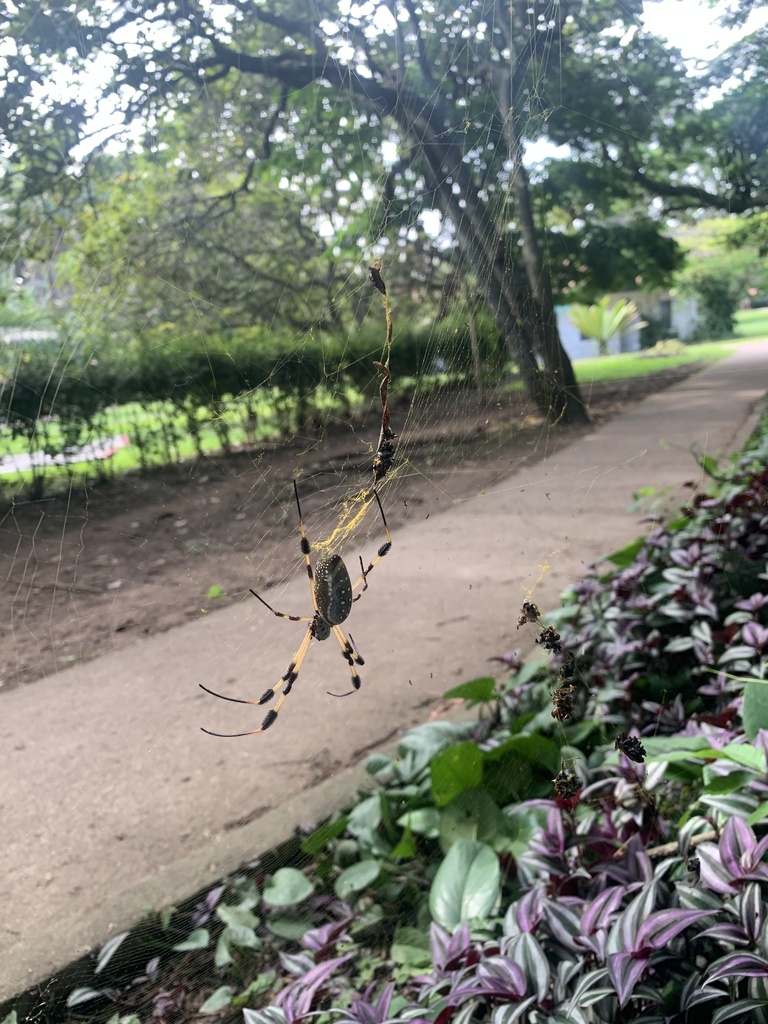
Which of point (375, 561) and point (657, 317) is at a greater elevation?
point (657, 317)

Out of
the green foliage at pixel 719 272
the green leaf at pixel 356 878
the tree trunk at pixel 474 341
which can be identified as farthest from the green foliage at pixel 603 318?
the green leaf at pixel 356 878

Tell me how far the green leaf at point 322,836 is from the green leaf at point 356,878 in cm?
8

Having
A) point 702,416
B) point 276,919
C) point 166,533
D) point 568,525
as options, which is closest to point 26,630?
point 166,533

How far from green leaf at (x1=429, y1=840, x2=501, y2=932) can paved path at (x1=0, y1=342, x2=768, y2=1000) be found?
1.44 feet

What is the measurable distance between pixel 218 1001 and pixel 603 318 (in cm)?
237

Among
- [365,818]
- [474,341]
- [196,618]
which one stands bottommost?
[365,818]

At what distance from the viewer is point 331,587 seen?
107cm

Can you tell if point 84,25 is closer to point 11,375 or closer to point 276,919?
point 11,375

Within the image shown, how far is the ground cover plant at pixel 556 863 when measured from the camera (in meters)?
0.90

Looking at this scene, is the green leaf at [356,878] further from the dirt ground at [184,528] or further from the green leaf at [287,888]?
the dirt ground at [184,528]

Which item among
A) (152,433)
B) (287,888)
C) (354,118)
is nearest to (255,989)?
(287,888)

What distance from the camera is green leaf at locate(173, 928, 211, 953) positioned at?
4.04ft

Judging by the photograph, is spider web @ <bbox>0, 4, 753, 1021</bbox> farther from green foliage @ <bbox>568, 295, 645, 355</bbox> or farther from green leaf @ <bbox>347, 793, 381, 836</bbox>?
green foliage @ <bbox>568, 295, 645, 355</bbox>

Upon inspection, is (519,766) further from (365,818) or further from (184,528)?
(184,528)
